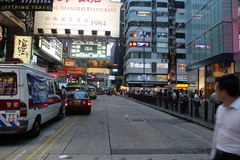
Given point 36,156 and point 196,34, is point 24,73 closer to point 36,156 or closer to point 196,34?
point 36,156

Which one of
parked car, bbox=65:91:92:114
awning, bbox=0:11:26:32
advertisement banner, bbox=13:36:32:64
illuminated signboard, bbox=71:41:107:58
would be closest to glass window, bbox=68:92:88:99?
parked car, bbox=65:91:92:114

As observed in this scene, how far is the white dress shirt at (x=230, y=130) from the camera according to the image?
8.32 ft

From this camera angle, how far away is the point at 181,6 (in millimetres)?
75688

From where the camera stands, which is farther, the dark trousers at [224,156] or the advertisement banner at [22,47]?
the advertisement banner at [22,47]

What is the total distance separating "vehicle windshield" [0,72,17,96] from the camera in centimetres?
662

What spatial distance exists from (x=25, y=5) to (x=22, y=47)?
5875 mm

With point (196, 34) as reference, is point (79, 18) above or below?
below

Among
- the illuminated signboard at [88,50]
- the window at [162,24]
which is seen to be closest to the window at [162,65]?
the window at [162,24]

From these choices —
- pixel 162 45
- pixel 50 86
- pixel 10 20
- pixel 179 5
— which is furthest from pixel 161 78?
pixel 50 86

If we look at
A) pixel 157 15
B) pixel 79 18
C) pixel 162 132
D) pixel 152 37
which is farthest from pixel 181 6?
pixel 162 132

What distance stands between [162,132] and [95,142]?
315 cm

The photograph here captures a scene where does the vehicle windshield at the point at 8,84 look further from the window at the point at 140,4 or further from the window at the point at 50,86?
the window at the point at 140,4

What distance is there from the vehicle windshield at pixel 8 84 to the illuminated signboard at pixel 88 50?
55.5ft

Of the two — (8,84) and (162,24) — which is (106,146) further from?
(162,24)
